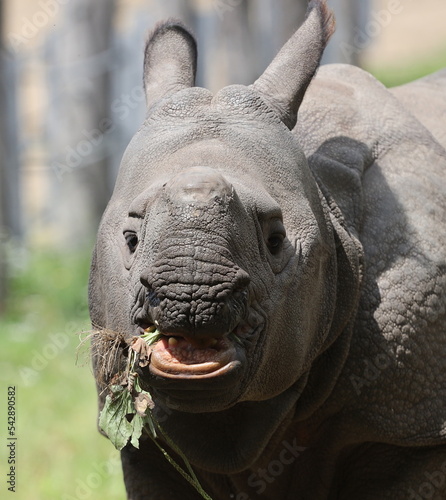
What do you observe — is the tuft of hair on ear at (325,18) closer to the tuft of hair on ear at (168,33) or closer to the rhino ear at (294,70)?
the rhino ear at (294,70)

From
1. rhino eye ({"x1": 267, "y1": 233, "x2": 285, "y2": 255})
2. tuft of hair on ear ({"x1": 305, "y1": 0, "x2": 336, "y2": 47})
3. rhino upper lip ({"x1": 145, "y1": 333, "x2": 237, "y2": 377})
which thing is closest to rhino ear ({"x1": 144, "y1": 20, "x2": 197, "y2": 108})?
tuft of hair on ear ({"x1": 305, "y1": 0, "x2": 336, "y2": 47})

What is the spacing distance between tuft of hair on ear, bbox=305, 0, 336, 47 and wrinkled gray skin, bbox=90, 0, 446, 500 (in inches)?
0.5

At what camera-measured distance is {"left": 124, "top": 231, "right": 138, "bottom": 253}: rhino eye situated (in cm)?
459

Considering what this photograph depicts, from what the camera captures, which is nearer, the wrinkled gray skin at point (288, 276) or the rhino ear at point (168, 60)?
the wrinkled gray skin at point (288, 276)

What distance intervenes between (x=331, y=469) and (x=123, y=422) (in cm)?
114

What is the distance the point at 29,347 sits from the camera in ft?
36.2

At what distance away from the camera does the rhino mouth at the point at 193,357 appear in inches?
162

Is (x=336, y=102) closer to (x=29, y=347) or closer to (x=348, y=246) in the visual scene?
(x=348, y=246)

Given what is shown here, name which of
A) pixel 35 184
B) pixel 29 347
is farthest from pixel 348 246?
pixel 35 184

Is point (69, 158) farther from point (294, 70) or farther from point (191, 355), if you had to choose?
point (191, 355)

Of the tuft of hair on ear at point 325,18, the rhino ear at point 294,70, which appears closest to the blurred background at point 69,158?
the rhino ear at point 294,70

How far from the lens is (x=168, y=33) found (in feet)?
18.6

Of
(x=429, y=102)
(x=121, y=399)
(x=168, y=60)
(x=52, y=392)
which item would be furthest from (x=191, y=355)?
(x=52, y=392)

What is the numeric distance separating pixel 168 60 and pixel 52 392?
4836 mm
